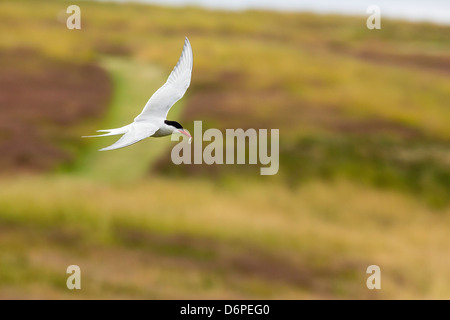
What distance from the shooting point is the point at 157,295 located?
23047 mm

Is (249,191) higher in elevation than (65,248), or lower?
higher

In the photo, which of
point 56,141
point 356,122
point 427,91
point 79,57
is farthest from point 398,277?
point 79,57

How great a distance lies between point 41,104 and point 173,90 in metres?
29.7

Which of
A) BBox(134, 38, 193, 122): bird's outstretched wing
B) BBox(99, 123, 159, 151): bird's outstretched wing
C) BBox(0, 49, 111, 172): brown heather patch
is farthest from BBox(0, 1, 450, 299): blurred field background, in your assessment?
BBox(99, 123, 159, 151): bird's outstretched wing

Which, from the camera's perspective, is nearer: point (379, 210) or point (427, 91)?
point (379, 210)

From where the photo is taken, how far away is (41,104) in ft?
131

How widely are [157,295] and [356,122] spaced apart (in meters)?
18.5

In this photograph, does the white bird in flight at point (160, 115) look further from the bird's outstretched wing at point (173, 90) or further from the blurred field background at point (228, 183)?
the blurred field background at point (228, 183)

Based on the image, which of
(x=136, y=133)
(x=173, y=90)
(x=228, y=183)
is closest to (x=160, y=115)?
(x=173, y=90)

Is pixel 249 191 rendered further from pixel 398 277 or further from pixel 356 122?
pixel 356 122

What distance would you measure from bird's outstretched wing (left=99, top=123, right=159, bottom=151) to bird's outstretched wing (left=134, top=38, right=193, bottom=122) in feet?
3.60

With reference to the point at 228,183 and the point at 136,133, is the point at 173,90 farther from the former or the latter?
the point at 228,183

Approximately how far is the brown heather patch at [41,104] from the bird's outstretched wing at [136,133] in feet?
76.2

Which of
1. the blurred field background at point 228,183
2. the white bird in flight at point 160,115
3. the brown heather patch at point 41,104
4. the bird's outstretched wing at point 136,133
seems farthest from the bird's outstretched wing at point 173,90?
the brown heather patch at point 41,104
